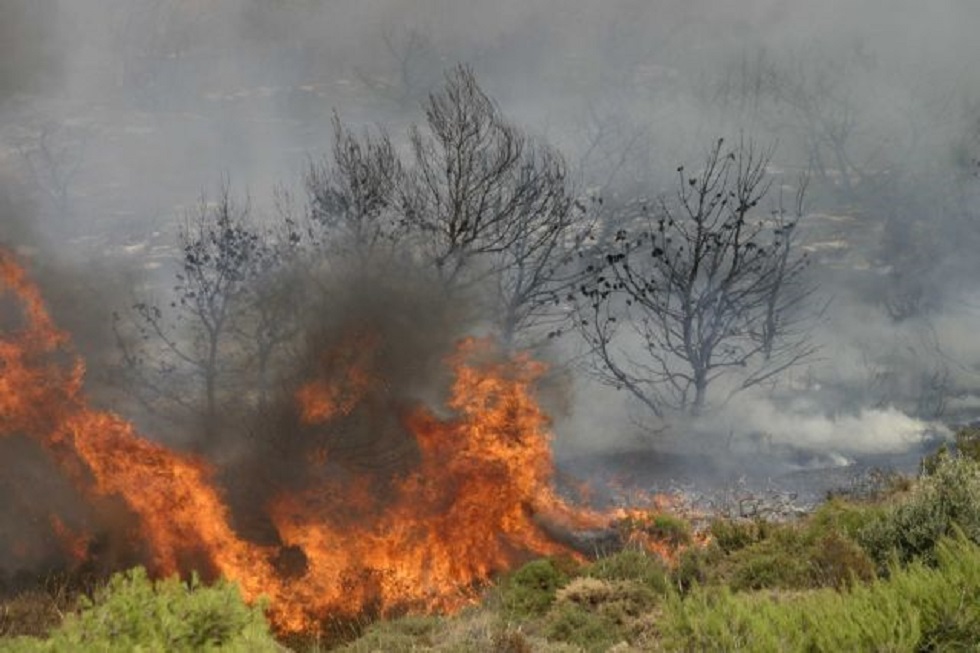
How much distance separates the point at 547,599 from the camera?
11.9 metres

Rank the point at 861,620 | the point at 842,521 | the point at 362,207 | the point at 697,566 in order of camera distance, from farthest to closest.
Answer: the point at 362,207
the point at 842,521
the point at 697,566
the point at 861,620

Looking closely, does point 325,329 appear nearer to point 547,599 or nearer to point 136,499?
point 136,499

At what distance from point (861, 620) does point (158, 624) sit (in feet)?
18.2

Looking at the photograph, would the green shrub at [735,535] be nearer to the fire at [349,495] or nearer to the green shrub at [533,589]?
the green shrub at [533,589]

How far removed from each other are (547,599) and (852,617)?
532 centimetres

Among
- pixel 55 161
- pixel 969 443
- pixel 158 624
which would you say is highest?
pixel 55 161

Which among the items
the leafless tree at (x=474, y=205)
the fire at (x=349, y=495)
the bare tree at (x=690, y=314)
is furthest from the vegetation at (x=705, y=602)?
the bare tree at (x=690, y=314)

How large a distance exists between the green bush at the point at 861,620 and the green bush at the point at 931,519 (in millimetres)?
1476

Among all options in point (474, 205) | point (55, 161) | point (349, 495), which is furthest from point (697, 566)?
point (55, 161)

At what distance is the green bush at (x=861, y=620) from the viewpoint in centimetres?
680

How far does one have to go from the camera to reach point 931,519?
977 cm

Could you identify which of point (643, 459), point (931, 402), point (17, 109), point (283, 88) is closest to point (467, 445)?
point (643, 459)

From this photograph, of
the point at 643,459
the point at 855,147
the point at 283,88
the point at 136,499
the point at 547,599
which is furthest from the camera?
the point at 283,88

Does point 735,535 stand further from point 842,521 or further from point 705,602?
point 705,602
